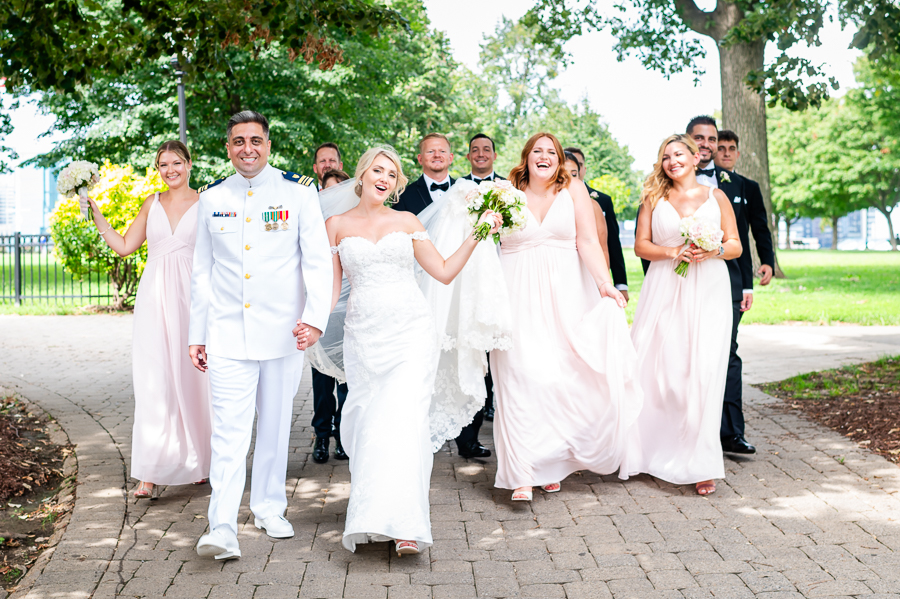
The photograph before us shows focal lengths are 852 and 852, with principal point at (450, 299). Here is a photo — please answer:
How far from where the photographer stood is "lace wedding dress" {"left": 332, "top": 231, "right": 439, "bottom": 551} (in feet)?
15.2

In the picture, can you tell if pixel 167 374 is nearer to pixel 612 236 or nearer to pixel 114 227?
pixel 612 236

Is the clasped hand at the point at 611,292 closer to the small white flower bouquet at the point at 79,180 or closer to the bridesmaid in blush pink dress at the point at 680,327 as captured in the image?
the bridesmaid in blush pink dress at the point at 680,327

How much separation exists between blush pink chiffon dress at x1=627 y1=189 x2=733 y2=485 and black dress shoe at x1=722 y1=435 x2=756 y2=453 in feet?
2.58

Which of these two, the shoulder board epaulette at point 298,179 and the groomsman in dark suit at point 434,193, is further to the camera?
the groomsman in dark suit at point 434,193

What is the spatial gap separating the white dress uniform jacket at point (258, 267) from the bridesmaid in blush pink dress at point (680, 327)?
8.61 ft

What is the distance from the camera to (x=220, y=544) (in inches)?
178

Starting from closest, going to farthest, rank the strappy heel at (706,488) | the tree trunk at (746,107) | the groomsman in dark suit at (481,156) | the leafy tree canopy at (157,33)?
the strappy heel at (706,488) → the leafy tree canopy at (157,33) → the groomsman in dark suit at (481,156) → the tree trunk at (746,107)

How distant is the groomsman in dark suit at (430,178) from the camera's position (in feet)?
21.8

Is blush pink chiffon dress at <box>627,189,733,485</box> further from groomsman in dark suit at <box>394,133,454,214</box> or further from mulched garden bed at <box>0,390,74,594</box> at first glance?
mulched garden bed at <box>0,390,74,594</box>

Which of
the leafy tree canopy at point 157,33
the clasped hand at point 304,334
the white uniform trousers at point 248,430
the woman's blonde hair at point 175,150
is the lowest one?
the white uniform trousers at point 248,430

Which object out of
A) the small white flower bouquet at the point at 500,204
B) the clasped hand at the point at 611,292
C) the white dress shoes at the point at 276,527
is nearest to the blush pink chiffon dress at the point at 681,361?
the clasped hand at the point at 611,292

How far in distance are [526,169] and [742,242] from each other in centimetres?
186

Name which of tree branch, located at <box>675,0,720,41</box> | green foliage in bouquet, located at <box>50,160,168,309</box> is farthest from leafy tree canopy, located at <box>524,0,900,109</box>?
green foliage in bouquet, located at <box>50,160,168,309</box>

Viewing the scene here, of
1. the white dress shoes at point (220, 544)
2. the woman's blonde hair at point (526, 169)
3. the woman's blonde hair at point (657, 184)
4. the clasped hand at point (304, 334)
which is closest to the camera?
the white dress shoes at point (220, 544)
